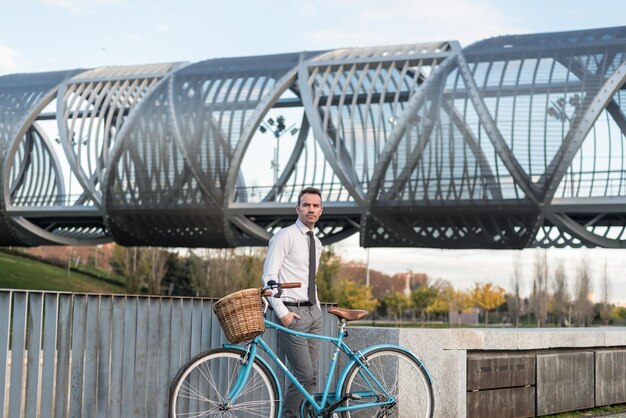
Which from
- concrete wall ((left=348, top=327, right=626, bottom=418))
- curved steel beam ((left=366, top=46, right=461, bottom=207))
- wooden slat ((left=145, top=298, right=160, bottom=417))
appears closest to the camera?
wooden slat ((left=145, top=298, right=160, bottom=417))

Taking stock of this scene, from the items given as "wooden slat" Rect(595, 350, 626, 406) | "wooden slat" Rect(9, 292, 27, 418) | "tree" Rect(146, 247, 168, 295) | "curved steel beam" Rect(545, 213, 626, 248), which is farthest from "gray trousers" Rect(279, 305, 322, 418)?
"tree" Rect(146, 247, 168, 295)

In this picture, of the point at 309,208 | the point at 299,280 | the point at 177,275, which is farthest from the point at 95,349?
the point at 177,275

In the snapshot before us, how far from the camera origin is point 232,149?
39.4 m

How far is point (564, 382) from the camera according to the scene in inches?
406

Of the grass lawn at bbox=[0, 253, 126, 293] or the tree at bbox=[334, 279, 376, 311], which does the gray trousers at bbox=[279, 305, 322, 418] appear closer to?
the grass lawn at bbox=[0, 253, 126, 293]

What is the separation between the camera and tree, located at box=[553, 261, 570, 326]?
203ft

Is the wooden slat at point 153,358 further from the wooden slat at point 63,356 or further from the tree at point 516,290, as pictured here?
the tree at point 516,290

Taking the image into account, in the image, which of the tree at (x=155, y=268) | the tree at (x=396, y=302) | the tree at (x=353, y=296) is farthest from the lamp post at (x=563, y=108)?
the tree at (x=396, y=302)

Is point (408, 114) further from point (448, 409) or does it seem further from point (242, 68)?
point (448, 409)

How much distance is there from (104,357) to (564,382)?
17.7ft

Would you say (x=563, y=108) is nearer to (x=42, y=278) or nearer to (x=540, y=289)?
(x=540, y=289)

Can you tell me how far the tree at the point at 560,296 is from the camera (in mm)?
61844

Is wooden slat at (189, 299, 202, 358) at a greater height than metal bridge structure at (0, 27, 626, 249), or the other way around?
metal bridge structure at (0, 27, 626, 249)

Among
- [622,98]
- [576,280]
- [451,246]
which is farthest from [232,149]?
[576,280]
